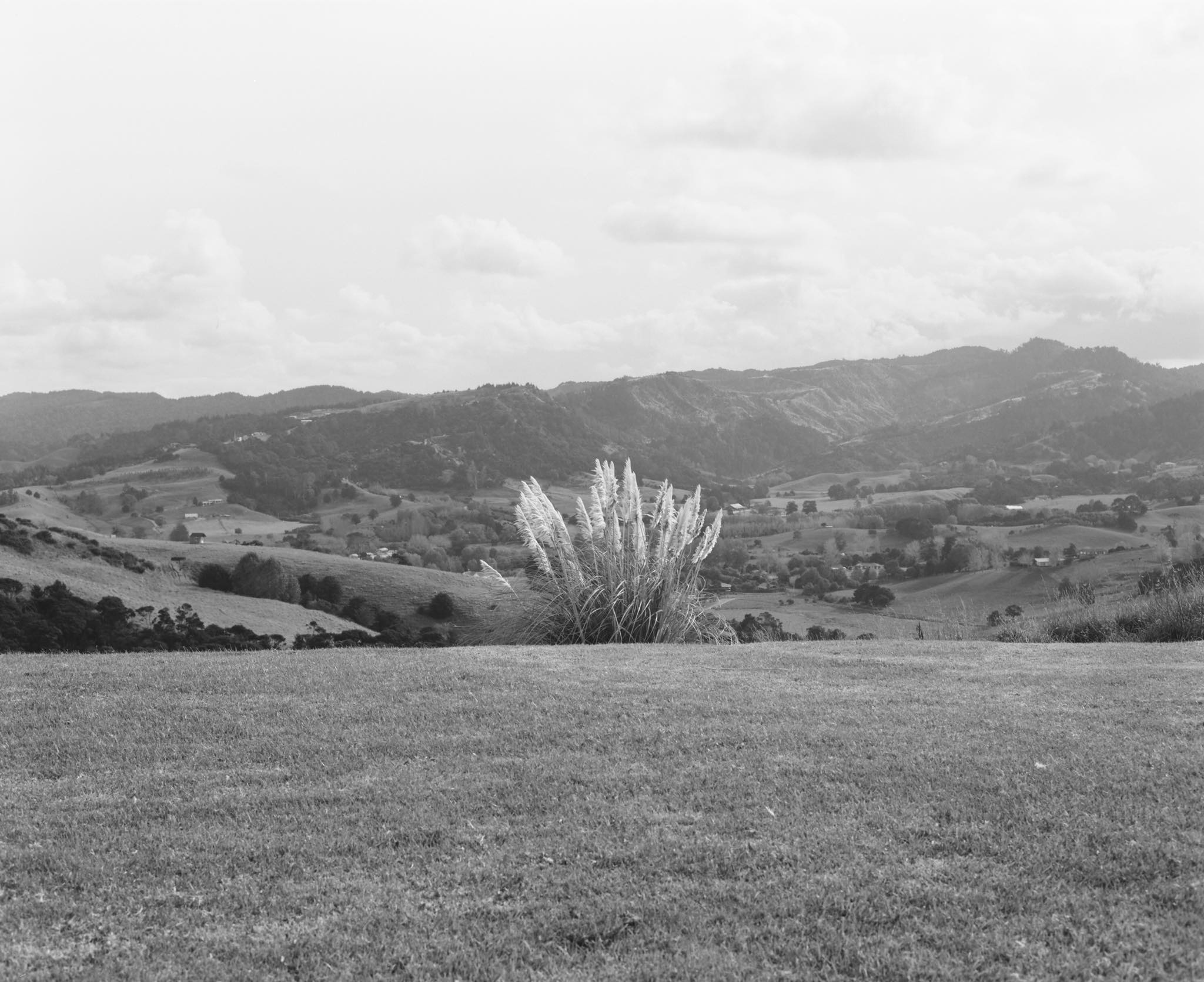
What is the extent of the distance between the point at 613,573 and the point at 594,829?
969cm

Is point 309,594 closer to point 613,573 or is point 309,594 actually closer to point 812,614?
point 613,573

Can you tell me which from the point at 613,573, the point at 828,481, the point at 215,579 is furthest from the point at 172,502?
the point at 828,481

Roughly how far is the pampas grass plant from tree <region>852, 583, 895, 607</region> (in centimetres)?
3309

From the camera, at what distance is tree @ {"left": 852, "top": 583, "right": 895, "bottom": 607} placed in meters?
49.3

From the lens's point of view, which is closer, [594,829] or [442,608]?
[594,829]

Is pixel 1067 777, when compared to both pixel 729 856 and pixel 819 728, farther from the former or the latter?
pixel 729 856

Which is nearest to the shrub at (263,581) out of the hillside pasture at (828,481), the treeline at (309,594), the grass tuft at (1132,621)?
the treeline at (309,594)

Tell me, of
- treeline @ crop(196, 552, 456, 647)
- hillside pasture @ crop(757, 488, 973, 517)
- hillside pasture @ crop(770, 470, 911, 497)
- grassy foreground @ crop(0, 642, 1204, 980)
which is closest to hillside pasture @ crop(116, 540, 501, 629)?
treeline @ crop(196, 552, 456, 647)

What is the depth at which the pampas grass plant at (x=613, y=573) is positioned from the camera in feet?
→ 50.2

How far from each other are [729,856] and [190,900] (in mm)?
2542

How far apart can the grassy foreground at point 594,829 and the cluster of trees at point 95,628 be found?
5.02 metres

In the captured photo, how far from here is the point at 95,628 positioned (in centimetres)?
1559

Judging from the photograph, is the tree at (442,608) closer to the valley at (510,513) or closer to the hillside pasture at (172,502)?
the valley at (510,513)

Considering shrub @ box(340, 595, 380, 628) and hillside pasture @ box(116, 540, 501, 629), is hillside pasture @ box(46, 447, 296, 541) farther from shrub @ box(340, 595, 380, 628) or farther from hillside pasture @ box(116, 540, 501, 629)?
shrub @ box(340, 595, 380, 628)
